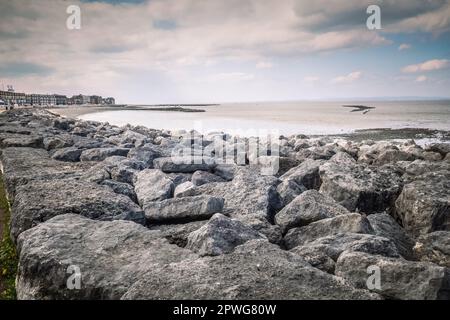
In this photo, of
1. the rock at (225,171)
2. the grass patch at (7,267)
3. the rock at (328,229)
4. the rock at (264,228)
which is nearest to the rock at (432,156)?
the rock at (225,171)

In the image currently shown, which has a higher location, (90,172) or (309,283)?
(90,172)

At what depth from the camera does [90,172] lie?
6.88 metres

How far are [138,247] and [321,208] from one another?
2992 mm

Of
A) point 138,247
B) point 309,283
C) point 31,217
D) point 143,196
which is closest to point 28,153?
point 143,196

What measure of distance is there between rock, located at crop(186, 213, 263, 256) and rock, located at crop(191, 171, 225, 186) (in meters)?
3.20

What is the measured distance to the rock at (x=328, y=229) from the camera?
4660mm

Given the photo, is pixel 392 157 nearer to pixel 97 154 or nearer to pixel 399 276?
pixel 97 154

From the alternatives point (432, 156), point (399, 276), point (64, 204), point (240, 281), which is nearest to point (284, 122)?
point (432, 156)

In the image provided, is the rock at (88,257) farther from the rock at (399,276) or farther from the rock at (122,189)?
the rock at (122,189)

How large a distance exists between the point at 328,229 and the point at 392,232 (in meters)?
1.24

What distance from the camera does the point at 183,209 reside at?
519 centimetres

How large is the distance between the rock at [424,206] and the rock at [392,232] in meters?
0.31

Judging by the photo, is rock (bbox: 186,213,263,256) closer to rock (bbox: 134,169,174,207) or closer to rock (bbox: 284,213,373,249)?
rock (bbox: 284,213,373,249)
